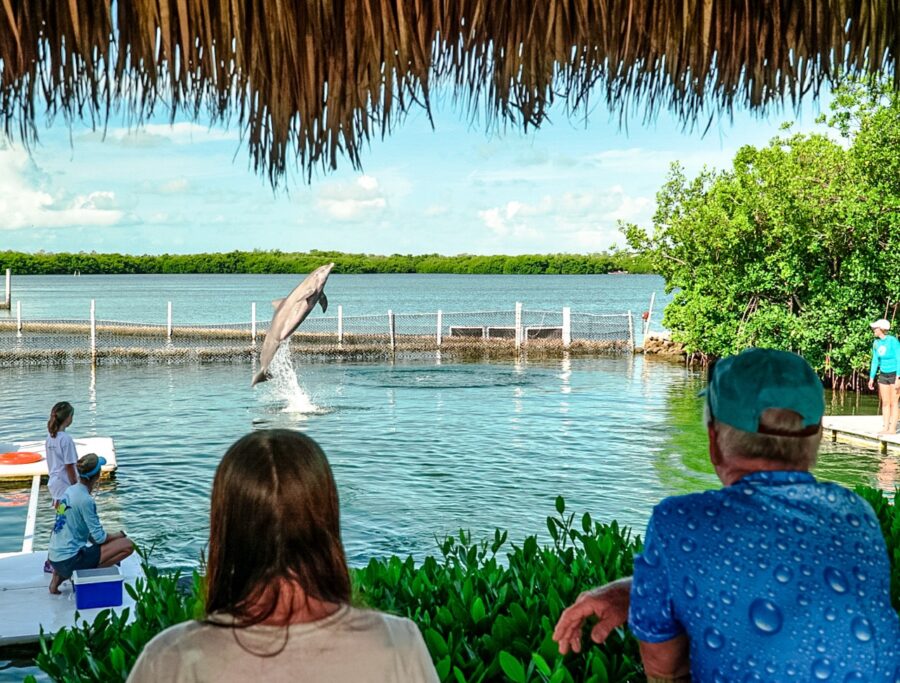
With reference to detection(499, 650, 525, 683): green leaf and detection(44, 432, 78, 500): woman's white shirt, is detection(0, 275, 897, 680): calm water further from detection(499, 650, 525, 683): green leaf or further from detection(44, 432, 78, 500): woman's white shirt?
detection(499, 650, 525, 683): green leaf

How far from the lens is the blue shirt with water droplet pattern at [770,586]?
5.58ft

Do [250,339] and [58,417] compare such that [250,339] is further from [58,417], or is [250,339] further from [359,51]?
[359,51]

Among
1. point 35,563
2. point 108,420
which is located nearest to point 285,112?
point 35,563

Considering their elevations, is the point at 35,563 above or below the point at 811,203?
below

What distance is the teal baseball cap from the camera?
179cm

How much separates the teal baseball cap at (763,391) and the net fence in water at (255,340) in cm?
3254

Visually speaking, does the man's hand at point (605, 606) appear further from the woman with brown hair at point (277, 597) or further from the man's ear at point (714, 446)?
the woman with brown hair at point (277, 597)

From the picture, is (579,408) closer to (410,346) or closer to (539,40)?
(410,346)

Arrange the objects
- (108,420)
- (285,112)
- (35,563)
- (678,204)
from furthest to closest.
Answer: (678,204) → (108,420) → (35,563) → (285,112)

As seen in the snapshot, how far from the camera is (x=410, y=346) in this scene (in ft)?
120

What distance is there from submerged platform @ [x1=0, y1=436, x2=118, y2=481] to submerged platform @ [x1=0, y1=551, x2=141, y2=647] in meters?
4.65

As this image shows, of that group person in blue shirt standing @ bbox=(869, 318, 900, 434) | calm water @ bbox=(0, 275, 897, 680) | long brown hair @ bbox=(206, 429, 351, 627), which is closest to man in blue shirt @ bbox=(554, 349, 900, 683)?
long brown hair @ bbox=(206, 429, 351, 627)

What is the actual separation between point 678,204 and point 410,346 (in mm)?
12178

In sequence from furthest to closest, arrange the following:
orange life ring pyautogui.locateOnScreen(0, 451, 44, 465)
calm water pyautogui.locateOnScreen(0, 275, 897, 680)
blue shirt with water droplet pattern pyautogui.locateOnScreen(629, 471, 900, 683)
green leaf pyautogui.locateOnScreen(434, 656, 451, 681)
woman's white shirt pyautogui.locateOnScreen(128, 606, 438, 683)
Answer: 1. orange life ring pyautogui.locateOnScreen(0, 451, 44, 465)
2. calm water pyautogui.locateOnScreen(0, 275, 897, 680)
3. green leaf pyautogui.locateOnScreen(434, 656, 451, 681)
4. blue shirt with water droplet pattern pyautogui.locateOnScreen(629, 471, 900, 683)
5. woman's white shirt pyautogui.locateOnScreen(128, 606, 438, 683)
